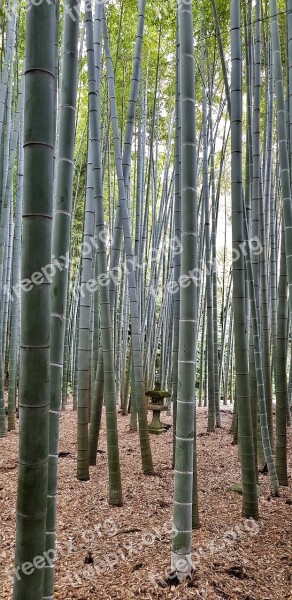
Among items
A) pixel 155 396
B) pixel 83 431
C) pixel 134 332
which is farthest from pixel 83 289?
pixel 155 396

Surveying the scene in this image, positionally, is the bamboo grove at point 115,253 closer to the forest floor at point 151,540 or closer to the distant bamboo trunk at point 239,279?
the distant bamboo trunk at point 239,279

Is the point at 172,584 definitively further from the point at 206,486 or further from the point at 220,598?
the point at 206,486

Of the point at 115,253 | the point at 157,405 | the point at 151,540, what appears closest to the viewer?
the point at 151,540

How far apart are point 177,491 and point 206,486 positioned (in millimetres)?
1488

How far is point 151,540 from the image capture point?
217 cm

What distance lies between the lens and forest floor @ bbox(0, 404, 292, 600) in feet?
5.78

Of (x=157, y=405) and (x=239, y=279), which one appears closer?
(x=239, y=279)

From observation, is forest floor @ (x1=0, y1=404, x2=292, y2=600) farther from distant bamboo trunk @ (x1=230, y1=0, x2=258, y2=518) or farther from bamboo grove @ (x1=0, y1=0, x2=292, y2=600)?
distant bamboo trunk @ (x1=230, y1=0, x2=258, y2=518)

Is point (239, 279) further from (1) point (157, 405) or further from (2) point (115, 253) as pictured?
(1) point (157, 405)

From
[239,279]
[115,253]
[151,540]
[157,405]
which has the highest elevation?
[115,253]

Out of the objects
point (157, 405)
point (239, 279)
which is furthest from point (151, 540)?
point (157, 405)

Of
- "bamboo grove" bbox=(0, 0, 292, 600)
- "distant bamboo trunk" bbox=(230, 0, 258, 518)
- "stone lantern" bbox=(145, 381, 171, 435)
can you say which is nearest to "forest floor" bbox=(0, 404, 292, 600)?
"bamboo grove" bbox=(0, 0, 292, 600)

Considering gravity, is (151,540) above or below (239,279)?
below

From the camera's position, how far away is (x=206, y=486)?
305 cm
